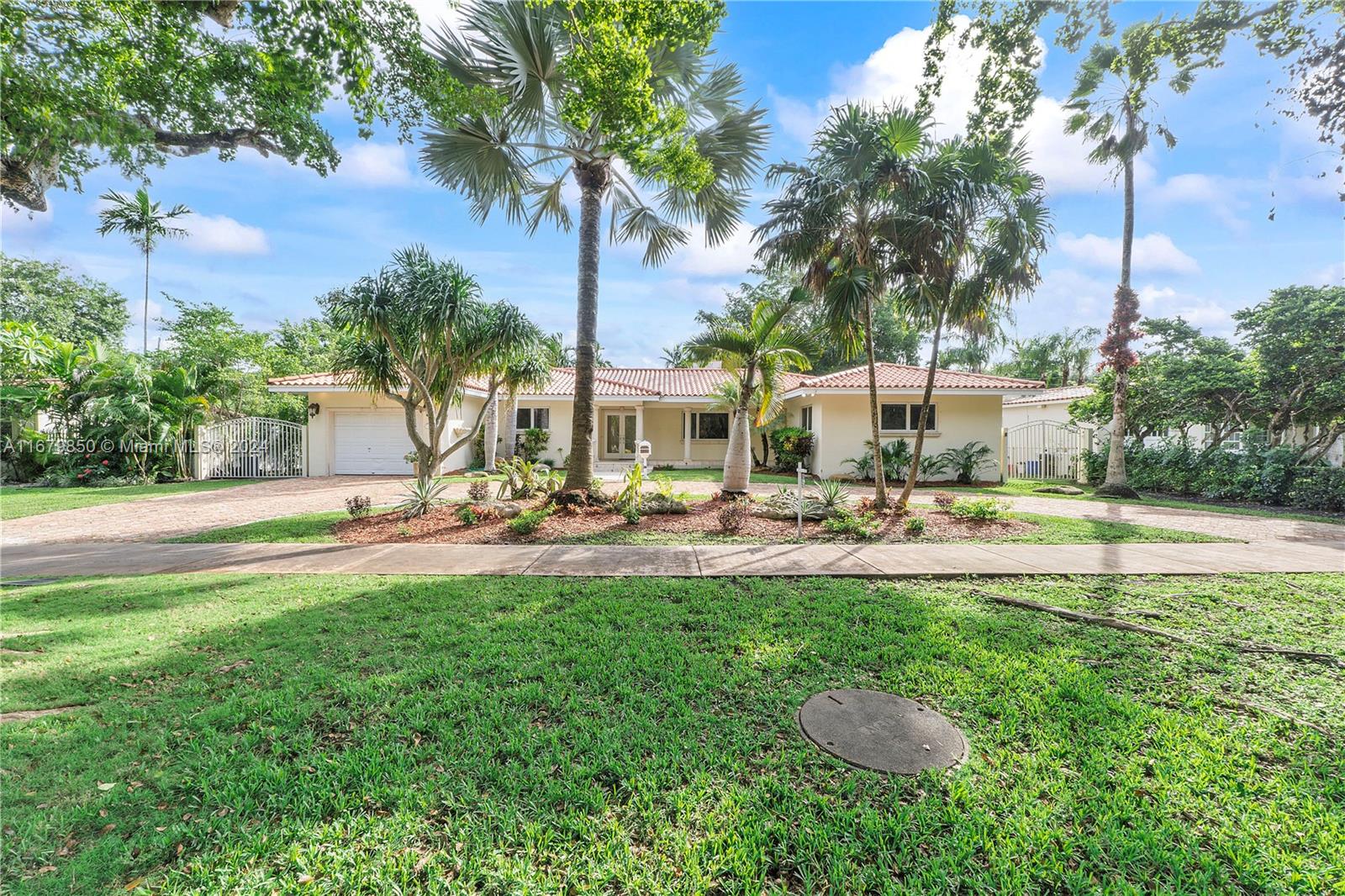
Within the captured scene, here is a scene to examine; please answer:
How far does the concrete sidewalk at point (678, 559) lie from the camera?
6.00 m

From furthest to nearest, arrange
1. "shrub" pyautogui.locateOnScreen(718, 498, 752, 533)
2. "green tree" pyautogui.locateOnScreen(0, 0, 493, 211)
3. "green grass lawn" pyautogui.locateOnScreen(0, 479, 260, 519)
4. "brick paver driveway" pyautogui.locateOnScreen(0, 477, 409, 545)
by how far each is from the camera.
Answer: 1. "green grass lawn" pyautogui.locateOnScreen(0, 479, 260, 519)
2. "shrub" pyautogui.locateOnScreen(718, 498, 752, 533)
3. "brick paver driveway" pyautogui.locateOnScreen(0, 477, 409, 545)
4. "green tree" pyautogui.locateOnScreen(0, 0, 493, 211)

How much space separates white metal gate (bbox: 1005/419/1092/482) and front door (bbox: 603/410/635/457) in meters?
15.0

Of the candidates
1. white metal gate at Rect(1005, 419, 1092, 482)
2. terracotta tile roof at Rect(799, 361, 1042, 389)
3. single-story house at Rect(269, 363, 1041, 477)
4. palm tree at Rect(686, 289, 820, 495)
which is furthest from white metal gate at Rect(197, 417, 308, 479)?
white metal gate at Rect(1005, 419, 1092, 482)

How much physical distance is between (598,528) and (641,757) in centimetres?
588

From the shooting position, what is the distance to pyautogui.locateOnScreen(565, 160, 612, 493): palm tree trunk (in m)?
9.54

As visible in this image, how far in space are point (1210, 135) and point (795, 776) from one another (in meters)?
11.5

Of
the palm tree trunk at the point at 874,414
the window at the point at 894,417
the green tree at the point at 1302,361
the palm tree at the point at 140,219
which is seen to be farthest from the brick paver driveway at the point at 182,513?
the green tree at the point at 1302,361

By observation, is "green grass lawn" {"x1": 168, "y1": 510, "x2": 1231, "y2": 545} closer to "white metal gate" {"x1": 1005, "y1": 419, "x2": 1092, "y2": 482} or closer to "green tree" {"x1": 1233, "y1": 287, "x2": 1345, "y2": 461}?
"green tree" {"x1": 1233, "y1": 287, "x2": 1345, "y2": 461}

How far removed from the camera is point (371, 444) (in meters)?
18.0

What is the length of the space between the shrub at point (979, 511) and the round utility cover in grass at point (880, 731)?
23.2 feet

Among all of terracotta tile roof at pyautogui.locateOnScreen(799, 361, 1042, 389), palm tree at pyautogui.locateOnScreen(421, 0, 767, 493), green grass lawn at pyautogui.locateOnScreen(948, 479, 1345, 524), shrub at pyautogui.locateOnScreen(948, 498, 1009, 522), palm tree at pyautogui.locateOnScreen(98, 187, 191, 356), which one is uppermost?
palm tree at pyautogui.locateOnScreen(98, 187, 191, 356)

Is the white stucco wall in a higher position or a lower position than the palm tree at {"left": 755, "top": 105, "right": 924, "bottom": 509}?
lower

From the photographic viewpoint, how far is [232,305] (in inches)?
919

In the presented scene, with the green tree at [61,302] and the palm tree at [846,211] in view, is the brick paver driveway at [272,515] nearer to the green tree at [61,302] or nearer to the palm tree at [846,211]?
the palm tree at [846,211]
